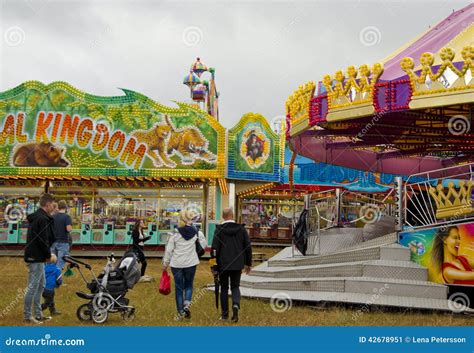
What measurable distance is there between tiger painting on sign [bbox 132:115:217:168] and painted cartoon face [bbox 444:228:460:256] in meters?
12.1

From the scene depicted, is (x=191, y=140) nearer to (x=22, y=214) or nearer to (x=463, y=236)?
(x=22, y=214)

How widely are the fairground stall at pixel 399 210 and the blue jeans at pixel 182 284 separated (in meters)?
2.33

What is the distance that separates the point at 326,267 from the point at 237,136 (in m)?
11.0

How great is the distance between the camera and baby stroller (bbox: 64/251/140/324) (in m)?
8.33

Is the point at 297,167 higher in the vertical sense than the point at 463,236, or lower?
higher

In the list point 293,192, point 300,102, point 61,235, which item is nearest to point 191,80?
point 293,192

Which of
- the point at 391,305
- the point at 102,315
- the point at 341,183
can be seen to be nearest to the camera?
the point at 102,315

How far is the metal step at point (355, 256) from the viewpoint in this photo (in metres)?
10.7

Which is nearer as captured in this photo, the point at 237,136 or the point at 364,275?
the point at 364,275

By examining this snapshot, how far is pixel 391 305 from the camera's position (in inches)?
374

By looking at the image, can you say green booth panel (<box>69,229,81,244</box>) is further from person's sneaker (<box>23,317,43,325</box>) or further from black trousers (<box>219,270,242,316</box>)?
black trousers (<box>219,270,242,316</box>)

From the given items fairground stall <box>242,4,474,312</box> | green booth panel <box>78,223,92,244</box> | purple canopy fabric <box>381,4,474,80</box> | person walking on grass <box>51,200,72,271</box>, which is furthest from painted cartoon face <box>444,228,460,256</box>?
green booth panel <box>78,223,92,244</box>

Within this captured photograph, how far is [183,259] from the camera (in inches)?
340

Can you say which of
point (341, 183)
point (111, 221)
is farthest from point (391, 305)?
point (341, 183)
